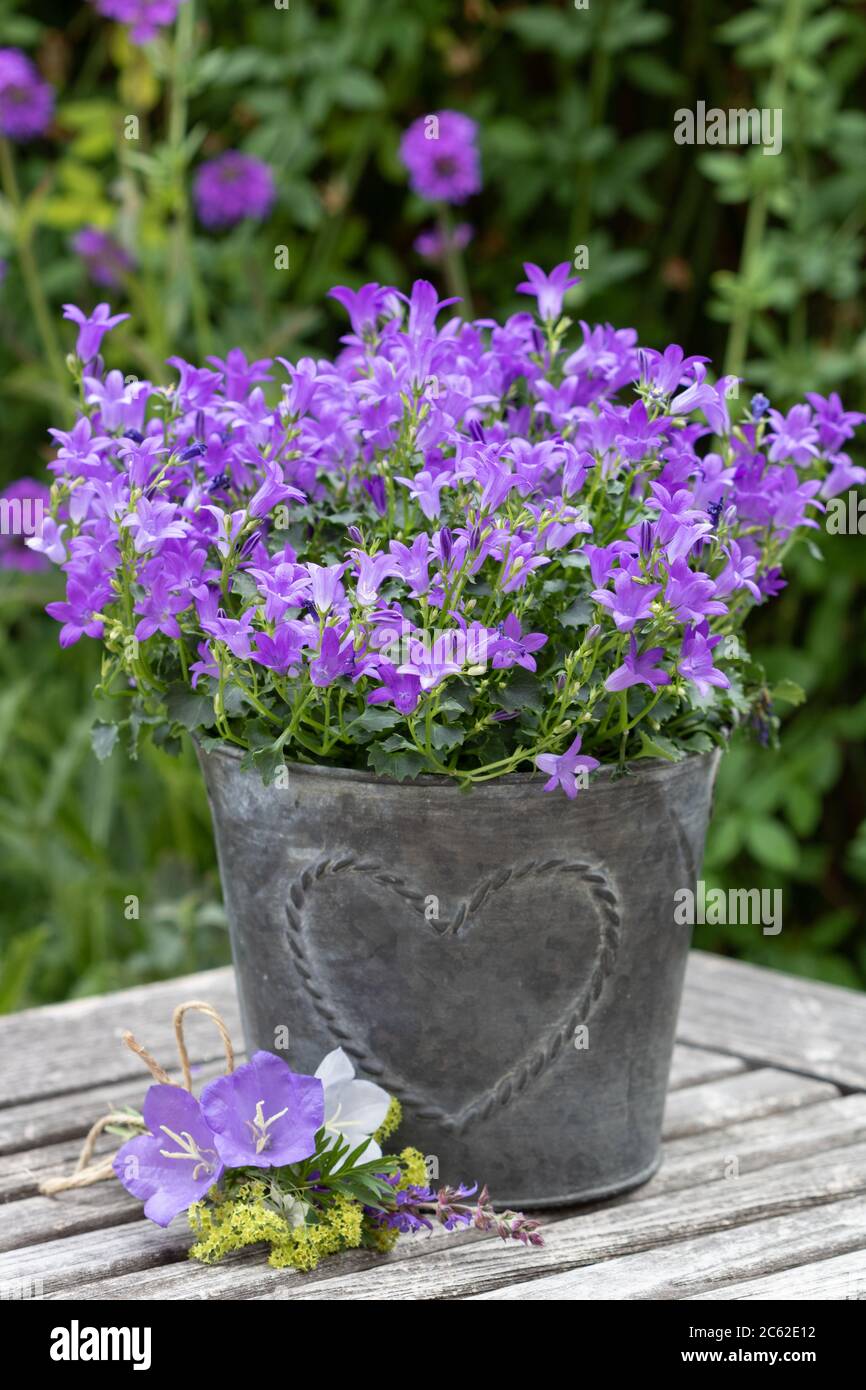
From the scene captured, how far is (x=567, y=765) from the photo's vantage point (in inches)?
35.6

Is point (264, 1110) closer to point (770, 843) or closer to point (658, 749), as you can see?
point (658, 749)

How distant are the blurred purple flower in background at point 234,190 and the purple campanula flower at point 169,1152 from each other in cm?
165

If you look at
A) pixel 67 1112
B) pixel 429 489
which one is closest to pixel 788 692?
pixel 429 489

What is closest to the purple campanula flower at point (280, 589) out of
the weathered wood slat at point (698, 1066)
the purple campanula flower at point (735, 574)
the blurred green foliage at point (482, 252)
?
the purple campanula flower at point (735, 574)

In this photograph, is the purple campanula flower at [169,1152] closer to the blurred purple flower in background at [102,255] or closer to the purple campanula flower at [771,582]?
the purple campanula flower at [771,582]

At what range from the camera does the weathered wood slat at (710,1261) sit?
89cm

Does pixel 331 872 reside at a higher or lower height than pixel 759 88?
lower

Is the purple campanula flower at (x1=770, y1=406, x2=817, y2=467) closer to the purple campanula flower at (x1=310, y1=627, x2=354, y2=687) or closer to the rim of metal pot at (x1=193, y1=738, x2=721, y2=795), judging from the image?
the rim of metal pot at (x1=193, y1=738, x2=721, y2=795)

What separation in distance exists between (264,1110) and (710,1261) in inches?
9.9

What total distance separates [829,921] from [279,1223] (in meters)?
1.58

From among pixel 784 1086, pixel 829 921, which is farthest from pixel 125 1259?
pixel 829 921
